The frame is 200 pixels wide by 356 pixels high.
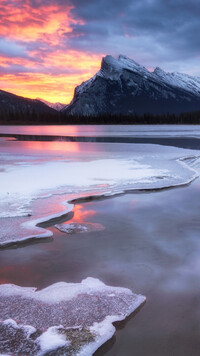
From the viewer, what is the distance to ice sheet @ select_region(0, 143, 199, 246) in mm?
8000

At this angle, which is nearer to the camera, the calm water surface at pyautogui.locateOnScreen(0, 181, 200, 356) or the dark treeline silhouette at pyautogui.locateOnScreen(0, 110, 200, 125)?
the calm water surface at pyautogui.locateOnScreen(0, 181, 200, 356)

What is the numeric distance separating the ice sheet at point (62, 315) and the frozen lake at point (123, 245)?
0.19 m

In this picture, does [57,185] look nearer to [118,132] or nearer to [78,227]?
[78,227]

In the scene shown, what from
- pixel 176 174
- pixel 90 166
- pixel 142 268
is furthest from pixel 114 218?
pixel 90 166

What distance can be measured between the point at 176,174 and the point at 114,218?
23.9ft

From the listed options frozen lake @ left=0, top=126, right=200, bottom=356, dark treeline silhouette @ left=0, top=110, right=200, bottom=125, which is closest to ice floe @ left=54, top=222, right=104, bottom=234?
frozen lake @ left=0, top=126, right=200, bottom=356

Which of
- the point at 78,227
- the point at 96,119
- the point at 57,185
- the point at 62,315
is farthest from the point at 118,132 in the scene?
the point at 96,119

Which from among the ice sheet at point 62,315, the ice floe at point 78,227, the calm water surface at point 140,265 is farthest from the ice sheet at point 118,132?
the ice sheet at point 62,315

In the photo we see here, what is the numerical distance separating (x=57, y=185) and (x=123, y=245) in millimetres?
6171

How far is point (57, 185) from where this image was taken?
492 inches

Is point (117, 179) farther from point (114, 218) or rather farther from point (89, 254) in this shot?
point (89, 254)

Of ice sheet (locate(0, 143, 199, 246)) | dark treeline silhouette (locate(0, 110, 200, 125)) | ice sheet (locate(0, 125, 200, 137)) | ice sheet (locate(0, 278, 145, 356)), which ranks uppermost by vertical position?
dark treeline silhouette (locate(0, 110, 200, 125))

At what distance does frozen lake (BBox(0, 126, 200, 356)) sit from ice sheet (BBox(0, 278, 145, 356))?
0.61 ft

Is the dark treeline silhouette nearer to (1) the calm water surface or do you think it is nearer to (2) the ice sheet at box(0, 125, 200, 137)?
(2) the ice sheet at box(0, 125, 200, 137)
